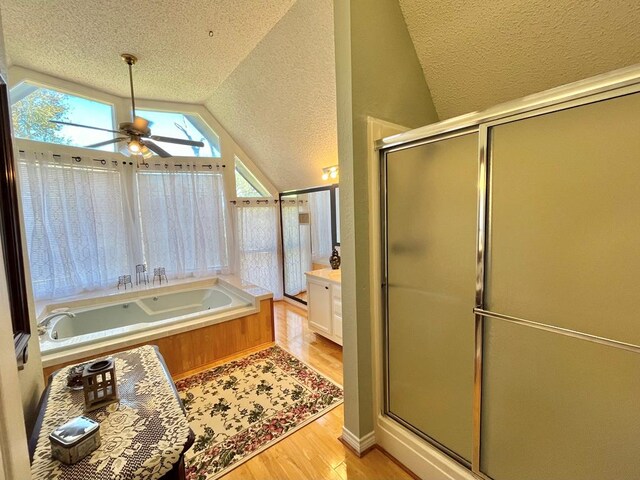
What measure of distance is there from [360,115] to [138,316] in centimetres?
334

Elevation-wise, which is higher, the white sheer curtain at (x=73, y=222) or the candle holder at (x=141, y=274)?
the white sheer curtain at (x=73, y=222)

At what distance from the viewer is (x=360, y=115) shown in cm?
150

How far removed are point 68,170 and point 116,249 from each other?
998 mm

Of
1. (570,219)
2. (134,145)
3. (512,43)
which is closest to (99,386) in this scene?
(570,219)

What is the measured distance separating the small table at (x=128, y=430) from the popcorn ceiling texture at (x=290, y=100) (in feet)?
8.19

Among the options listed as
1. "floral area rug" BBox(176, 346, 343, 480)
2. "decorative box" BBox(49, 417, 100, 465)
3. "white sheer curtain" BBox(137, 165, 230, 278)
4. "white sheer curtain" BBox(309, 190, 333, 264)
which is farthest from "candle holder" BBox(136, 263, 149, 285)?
"decorative box" BBox(49, 417, 100, 465)

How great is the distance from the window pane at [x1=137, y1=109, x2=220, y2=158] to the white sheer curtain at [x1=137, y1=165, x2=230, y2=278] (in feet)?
0.97

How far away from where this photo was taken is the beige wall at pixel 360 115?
1459 millimetres

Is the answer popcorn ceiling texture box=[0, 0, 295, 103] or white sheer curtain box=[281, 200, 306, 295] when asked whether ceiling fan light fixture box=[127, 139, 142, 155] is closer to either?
popcorn ceiling texture box=[0, 0, 295, 103]

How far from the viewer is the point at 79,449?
32.2 inches

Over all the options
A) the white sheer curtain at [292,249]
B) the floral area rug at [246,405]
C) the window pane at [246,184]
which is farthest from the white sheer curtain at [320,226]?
the floral area rug at [246,405]

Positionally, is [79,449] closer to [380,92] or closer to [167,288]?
[380,92]

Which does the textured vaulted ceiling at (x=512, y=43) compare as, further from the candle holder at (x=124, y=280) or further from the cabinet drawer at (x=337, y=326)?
the candle holder at (x=124, y=280)

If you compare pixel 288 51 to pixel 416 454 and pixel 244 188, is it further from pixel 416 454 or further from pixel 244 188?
pixel 416 454
